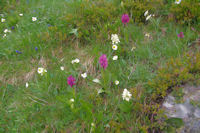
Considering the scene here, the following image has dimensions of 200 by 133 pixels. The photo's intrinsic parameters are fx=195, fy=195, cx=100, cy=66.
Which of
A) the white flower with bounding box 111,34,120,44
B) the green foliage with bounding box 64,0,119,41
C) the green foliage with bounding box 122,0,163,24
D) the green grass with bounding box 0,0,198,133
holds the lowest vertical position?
the green grass with bounding box 0,0,198,133

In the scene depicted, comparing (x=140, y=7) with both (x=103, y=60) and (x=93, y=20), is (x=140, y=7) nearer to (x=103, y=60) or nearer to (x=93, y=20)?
(x=93, y=20)

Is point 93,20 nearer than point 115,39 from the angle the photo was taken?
No

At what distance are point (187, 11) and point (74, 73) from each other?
2054mm

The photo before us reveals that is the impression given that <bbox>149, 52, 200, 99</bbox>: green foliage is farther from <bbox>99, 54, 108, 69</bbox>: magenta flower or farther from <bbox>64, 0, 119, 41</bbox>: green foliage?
<bbox>64, 0, 119, 41</bbox>: green foliage

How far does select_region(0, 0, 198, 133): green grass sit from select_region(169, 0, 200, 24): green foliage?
0.13 m

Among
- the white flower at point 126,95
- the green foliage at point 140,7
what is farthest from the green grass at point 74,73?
the green foliage at point 140,7

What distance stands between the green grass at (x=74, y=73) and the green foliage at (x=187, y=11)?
0.13 metres

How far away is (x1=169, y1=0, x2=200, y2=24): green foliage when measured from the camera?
3.06 metres

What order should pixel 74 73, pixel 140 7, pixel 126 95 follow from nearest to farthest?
pixel 126 95, pixel 74 73, pixel 140 7

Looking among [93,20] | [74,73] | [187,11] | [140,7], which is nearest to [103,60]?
[74,73]

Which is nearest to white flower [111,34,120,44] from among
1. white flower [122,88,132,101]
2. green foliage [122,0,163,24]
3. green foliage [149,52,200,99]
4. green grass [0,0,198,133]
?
green grass [0,0,198,133]

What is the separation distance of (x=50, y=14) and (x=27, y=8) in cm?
79

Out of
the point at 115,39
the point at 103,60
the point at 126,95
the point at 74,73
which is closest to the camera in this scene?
the point at 126,95

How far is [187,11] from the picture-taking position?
313cm
